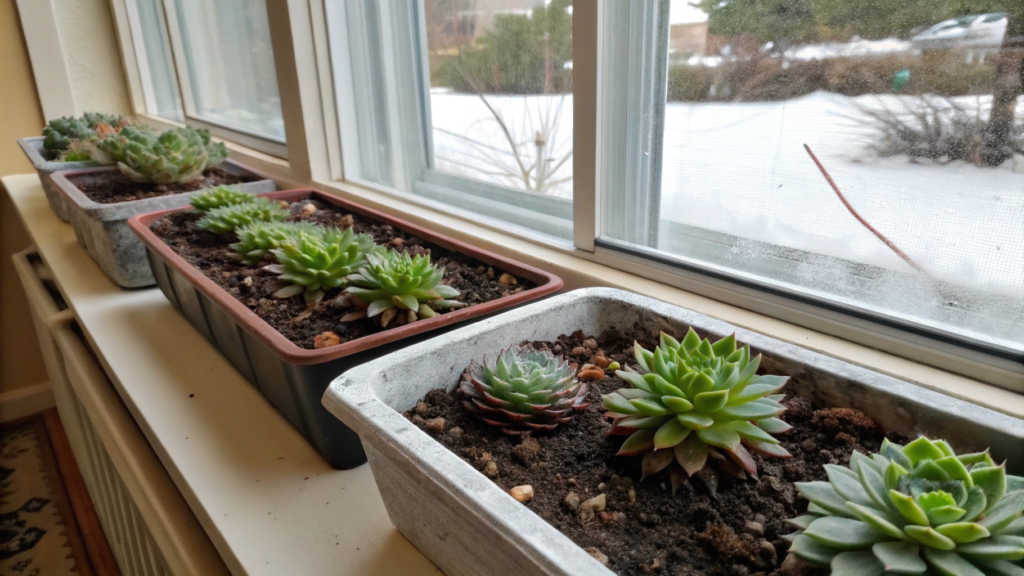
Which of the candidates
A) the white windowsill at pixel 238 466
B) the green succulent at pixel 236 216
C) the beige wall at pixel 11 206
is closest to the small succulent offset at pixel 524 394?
the white windowsill at pixel 238 466

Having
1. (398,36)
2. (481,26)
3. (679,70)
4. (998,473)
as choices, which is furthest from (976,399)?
(398,36)

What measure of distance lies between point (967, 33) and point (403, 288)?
56cm

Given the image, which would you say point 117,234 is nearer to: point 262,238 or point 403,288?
point 262,238

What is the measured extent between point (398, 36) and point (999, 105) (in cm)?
96

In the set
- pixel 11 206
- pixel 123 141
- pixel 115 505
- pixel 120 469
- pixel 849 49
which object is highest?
pixel 849 49

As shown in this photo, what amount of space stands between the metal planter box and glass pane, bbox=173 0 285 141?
0.82m

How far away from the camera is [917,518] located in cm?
35

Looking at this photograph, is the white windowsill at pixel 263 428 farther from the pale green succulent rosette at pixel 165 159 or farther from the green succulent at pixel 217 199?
the pale green succulent rosette at pixel 165 159

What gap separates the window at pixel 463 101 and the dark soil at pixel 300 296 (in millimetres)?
169

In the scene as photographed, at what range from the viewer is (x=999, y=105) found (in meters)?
0.53

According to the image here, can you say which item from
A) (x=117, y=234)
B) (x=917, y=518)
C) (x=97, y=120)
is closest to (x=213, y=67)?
(x=97, y=120)

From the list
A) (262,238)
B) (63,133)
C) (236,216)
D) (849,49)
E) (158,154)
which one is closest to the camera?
(849,49)

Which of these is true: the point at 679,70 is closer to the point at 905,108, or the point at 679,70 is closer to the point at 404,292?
the point at 905,108

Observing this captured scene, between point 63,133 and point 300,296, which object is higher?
point 63,133
